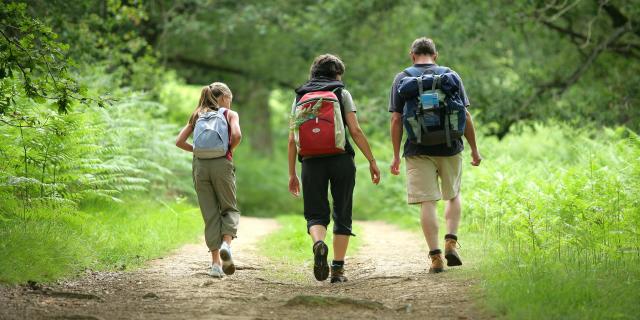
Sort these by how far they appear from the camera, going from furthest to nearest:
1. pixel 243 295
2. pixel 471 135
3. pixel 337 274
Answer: pixel 471 135 < pixel 337 274 < pixel 243 295

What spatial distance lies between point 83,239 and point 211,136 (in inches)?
81.1

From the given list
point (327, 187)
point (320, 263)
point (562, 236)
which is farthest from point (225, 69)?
point (320, 263)

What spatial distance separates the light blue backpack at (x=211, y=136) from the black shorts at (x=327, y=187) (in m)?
0.78

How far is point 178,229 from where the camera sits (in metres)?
Answer: 10.7

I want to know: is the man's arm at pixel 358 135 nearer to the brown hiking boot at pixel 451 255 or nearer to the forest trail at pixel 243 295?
the brown hiking boot at pixel 451 255

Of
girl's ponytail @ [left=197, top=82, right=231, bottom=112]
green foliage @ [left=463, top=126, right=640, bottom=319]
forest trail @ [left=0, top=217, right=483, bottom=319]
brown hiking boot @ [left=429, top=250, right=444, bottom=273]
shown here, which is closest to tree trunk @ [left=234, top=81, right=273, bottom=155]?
green foliage @ [left=463, top=126, right=640, bottom=319]

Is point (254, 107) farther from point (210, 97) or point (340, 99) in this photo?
point (340, 99)

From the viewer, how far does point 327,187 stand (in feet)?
23.5

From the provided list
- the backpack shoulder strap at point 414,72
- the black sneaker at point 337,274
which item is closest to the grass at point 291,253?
the black sneaker at point 337,274

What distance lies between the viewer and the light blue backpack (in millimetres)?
7121

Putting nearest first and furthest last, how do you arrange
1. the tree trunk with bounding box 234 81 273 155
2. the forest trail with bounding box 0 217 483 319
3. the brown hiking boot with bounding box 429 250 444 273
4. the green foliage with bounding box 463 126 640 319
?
the forest trail with bounding box 0 217 483 319 → the green foliage with bounding box 463 126 640 319 → the brown hiking boot with bounding box 429 250 444 273 → the tree trunk with bounding box 234 81 273 155

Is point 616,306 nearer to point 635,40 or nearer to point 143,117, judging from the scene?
point 143,117

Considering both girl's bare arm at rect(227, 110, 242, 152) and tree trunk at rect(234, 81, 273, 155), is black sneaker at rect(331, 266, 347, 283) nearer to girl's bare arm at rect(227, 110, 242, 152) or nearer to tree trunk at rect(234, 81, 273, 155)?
girl's bare arm at rect(227, 110, 242, 152)

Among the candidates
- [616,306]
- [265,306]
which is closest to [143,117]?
[265,306]
